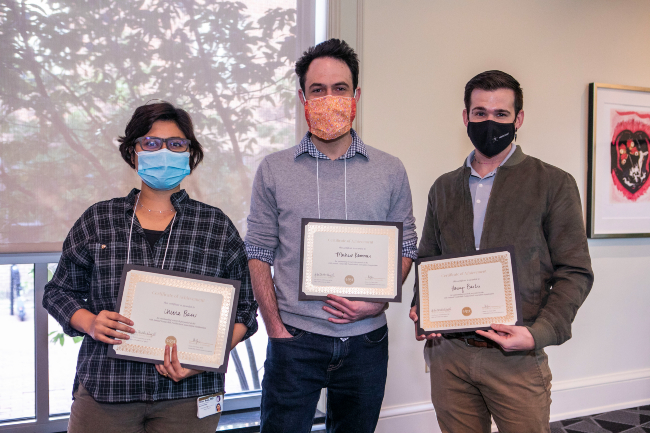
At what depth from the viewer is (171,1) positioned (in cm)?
242

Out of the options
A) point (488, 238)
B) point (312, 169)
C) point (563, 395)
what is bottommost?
point (563, 395)

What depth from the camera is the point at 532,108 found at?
3.05 metres

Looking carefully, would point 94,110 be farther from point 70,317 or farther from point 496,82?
point 496,82

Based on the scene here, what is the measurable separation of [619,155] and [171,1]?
3056 mm

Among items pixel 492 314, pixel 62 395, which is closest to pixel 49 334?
pixel 62 395

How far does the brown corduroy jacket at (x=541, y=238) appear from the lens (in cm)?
150

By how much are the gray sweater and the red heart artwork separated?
89.9 inches

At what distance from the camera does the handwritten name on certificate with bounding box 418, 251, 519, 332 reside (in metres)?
1.47

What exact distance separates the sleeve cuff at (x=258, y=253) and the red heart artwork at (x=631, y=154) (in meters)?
2.72

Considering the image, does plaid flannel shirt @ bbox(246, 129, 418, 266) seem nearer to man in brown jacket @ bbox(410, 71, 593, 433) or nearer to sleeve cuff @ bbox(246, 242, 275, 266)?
sleeve cuff @ bbox(246, 242, 275, 266)

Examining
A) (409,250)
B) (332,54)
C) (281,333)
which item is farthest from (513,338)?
(332,54)

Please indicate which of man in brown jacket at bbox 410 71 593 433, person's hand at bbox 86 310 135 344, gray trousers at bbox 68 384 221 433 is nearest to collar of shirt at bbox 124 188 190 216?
person's hand at bbox 86 310 135 344

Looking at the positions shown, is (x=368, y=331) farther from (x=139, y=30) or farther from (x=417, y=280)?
(x=139, y=30)

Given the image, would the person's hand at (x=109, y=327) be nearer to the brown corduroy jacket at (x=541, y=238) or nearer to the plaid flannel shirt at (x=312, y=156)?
the plaid flannel shirt at (x=312, y=156)
